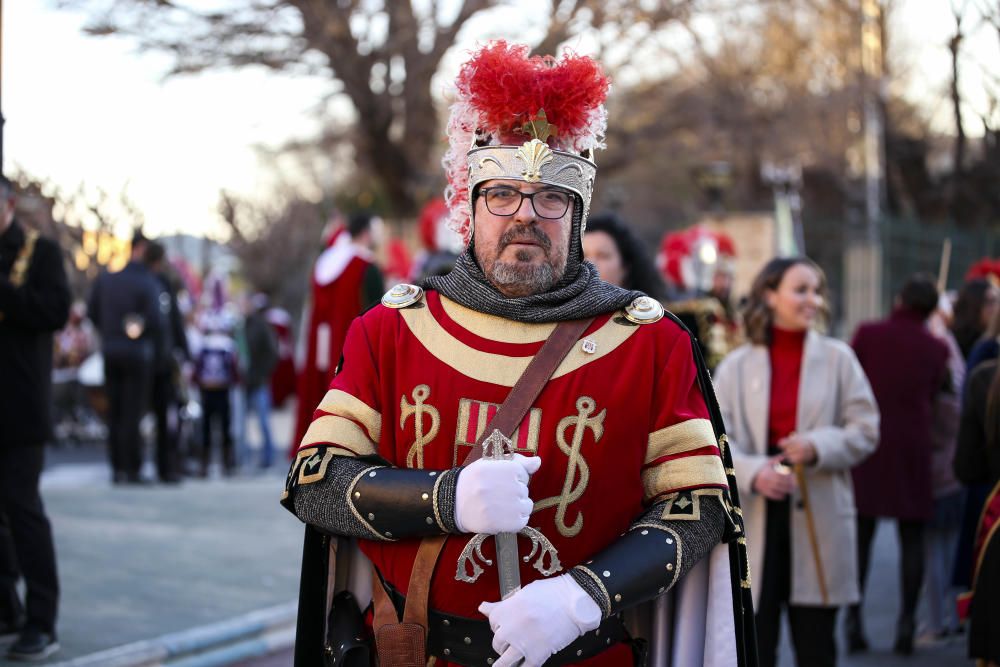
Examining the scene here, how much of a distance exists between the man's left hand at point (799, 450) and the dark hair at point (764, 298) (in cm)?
52

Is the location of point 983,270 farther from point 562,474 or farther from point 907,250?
point 907,250

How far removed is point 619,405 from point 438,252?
6.08 m

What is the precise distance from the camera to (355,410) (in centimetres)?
283

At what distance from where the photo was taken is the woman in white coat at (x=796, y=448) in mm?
5008

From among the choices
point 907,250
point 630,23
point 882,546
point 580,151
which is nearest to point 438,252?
point 630,23

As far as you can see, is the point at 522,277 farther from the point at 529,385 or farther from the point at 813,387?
the point at 813,387

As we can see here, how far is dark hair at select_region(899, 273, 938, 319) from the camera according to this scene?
6.84 metres

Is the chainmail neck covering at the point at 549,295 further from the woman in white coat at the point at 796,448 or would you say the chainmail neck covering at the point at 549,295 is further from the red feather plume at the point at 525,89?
the woman in white coat at the point at 796,448

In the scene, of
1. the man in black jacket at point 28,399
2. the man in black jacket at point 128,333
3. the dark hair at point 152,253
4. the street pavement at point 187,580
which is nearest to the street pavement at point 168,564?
the street pavement at point 187,580

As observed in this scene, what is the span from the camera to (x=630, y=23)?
1055cm

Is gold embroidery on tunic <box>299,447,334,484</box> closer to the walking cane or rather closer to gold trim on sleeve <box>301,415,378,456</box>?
gold trim on sleeve <box>301,415,378,456</box>

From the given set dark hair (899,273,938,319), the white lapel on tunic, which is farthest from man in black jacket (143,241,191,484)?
the white lapel on tunic

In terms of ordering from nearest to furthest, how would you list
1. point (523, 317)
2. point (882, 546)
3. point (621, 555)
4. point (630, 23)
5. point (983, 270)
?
point (621, 555) → point (523, 317) → point (983, 270) → point (882, 546) → point (630, 23)

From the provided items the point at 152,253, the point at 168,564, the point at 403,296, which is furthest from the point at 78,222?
the point at 403,296
